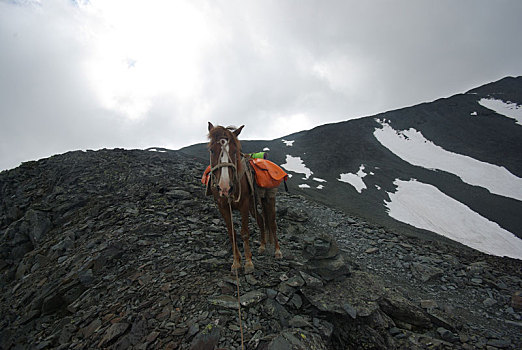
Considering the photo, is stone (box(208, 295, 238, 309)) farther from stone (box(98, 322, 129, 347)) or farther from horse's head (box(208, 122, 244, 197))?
horse's head (box(208, 122, 244, 197))

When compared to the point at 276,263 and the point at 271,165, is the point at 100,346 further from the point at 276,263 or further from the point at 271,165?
the point at 271,165

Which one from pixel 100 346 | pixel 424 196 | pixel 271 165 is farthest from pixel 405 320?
pixel 424 196

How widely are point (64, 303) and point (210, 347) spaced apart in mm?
3993

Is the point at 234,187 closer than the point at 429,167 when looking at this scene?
Yes

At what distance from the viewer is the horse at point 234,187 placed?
4.32 meters

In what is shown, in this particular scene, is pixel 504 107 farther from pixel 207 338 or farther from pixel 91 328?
pixel 91 328

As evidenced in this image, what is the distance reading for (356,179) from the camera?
29.3 metres

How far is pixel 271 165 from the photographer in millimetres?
6695

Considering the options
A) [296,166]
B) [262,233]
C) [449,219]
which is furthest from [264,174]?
[296,166]

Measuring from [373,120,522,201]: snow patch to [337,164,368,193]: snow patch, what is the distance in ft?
37.5

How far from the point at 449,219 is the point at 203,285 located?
27.2 meters

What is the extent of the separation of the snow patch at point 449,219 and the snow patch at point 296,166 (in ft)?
34.7

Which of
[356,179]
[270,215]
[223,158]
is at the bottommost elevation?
[356,179]

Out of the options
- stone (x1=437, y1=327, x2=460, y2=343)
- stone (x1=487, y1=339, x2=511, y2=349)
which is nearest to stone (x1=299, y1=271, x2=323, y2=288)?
stone (x1=437, y1=327, x2=460, y2=343)
